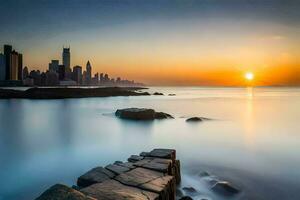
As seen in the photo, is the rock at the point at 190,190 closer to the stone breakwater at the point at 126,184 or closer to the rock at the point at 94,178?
the stone breakwater at the point at 126,184

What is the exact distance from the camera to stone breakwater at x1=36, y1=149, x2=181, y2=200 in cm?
342

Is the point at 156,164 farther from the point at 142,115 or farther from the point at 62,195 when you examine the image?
the point at 142,115

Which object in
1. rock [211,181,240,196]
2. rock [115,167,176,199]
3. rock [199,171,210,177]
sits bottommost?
rock [199,171,210,177]

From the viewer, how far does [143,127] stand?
1992 cm

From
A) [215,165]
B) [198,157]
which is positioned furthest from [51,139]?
[215,165]

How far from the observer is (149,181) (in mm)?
5008

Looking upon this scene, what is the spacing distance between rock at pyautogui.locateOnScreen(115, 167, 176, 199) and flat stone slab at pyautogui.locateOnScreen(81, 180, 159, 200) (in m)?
0.17

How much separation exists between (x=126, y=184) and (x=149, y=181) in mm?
497

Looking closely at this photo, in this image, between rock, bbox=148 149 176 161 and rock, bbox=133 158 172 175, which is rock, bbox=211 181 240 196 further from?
rock, bbox=133 158 172 175

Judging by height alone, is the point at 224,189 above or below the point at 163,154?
below

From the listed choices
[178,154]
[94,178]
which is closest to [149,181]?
[94,178]

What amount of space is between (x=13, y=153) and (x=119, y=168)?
29.4 feet

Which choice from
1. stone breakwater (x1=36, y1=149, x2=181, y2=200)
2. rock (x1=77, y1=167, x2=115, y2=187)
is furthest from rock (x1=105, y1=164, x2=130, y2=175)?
rock (x1=77, y1=167, x2=115, y2=187)

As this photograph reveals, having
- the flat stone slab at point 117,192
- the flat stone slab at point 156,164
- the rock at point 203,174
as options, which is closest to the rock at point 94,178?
the flat stone slab at point 117,192
